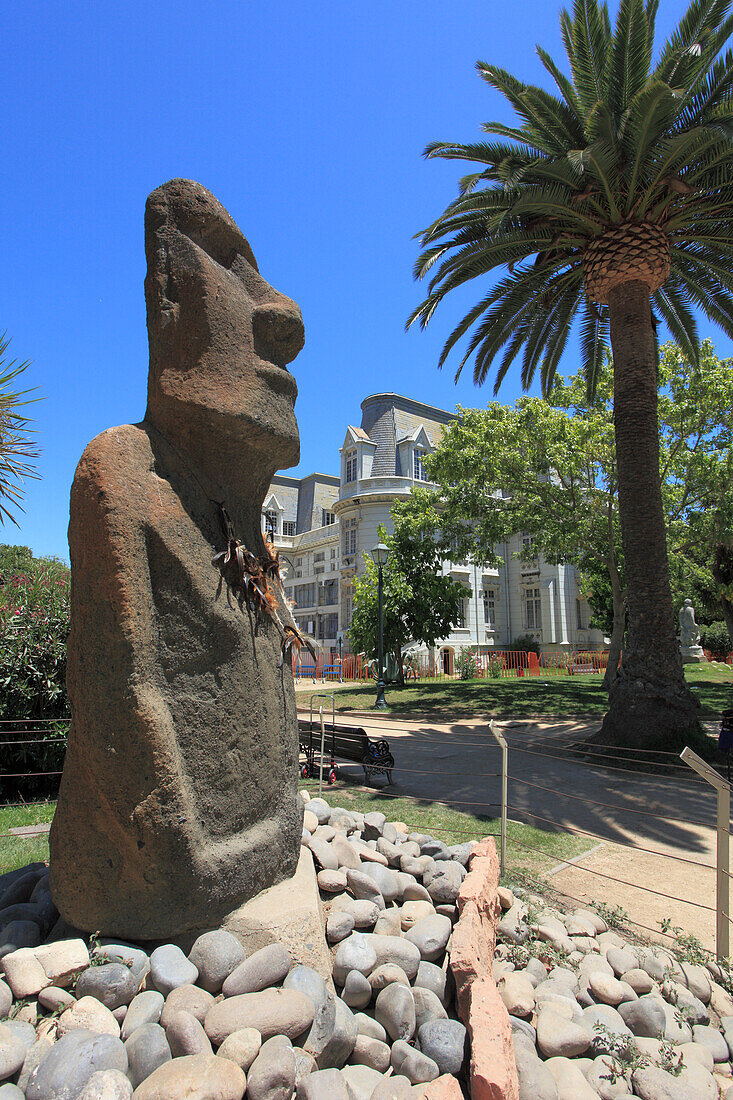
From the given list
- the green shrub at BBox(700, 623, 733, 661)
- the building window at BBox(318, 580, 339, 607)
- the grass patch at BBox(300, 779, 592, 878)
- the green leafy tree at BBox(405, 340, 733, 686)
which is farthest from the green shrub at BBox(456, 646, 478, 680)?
the grass patch at BBox(300, 779, 592, 878)

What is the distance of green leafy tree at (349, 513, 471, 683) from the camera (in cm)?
2159

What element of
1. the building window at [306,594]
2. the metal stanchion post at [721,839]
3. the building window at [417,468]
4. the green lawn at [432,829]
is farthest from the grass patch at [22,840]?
the building window at [306,594]

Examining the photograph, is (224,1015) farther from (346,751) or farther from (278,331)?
(346,751)

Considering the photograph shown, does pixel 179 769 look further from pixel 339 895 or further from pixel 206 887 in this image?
pixel 339 895

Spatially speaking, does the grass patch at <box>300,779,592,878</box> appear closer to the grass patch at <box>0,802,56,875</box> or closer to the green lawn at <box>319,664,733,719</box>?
the grass patch at <box>0,802,56,875</box>

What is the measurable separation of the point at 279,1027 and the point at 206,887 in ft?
2.21

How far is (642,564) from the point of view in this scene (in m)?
10.2

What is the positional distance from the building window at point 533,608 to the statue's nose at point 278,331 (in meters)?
35.8

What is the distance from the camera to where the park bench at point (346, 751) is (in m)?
8.51

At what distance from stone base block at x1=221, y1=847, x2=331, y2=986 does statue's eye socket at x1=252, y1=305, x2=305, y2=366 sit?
286 cm

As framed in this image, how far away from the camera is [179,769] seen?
9.62 ft

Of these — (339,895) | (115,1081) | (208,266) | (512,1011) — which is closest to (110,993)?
(115,1081)

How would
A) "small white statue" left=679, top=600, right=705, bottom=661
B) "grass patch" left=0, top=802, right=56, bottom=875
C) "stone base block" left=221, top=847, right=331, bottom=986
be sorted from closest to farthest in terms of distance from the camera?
"stone base block" left=221, top=847, right=331, bottom=986, "grass patch" left=0, top=802, right=56, bottom=875, "small white statue" left=679, top=600, right=705, bottom=661

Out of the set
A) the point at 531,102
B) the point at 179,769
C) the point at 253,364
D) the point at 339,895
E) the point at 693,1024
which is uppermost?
the point at 531,102
